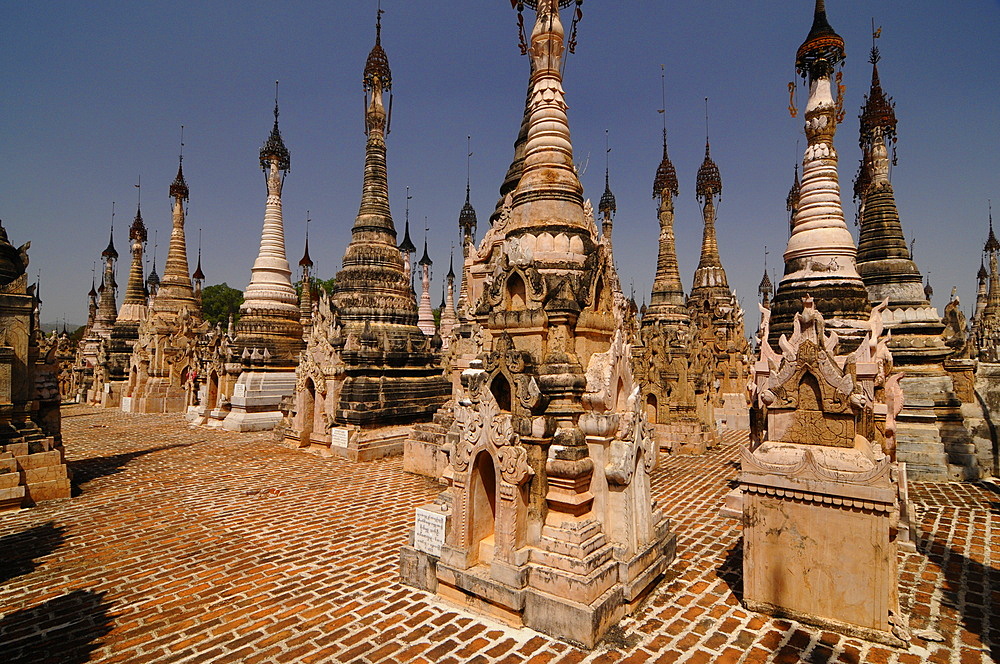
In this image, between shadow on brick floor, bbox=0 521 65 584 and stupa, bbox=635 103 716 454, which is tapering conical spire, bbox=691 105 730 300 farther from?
shadow on brick floor, bbox=0 521 65 584

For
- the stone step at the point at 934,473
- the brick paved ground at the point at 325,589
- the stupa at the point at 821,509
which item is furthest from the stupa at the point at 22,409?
the stone step at the point at 934,473

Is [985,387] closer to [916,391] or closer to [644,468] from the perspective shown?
[916,391]

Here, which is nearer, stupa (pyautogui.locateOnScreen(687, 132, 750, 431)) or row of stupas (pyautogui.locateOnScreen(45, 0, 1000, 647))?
row of stupas (pyautogui.locateOnScreen(45, 0, 1000, 647))

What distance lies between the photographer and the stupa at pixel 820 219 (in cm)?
1241

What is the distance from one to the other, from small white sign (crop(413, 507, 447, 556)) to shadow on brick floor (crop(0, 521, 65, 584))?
16.6 ft

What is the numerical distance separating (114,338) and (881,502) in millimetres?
35503

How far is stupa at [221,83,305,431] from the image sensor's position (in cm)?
1973

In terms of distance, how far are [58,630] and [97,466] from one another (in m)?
9.54

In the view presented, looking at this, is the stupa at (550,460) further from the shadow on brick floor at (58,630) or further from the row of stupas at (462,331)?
the shadow on brick floor at (58,630)

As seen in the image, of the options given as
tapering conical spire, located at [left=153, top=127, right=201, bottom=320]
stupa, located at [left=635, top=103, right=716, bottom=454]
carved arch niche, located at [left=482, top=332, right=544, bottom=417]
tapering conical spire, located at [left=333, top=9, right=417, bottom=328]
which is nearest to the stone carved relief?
carved arch niche, located at [left=482, top=332, right=544, bottom=417]

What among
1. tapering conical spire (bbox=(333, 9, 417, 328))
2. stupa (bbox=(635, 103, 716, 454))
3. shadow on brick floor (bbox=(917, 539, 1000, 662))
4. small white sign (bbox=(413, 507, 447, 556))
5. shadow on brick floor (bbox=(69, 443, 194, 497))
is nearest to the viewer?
shadow on brick floor (bbox=(917, 539, 1000, 662))

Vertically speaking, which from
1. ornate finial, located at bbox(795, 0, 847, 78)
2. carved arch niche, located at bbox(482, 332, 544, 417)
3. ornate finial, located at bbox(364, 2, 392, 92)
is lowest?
carved arch niche, located at bbox(482, 332, 544, 417)

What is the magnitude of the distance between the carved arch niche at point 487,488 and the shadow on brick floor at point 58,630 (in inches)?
142

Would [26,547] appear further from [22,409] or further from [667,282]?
[667,282]
